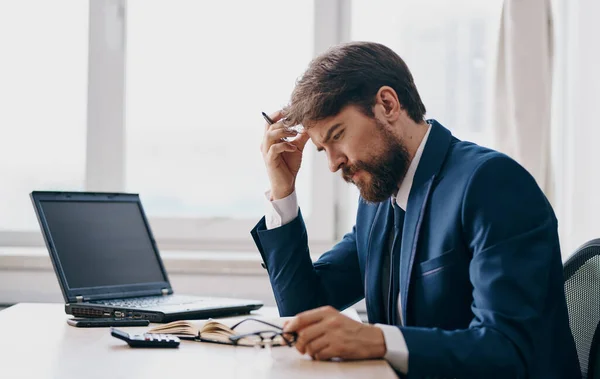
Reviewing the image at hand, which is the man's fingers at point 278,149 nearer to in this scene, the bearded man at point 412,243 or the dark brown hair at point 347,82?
the bearded man at point 412,243

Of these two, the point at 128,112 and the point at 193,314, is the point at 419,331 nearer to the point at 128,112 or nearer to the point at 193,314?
the point at 193,314

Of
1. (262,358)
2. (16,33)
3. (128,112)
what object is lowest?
(262,358)

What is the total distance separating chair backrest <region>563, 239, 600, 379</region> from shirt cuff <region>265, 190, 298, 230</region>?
0.62 metres

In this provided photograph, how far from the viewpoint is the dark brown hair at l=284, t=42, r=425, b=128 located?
1491 mm

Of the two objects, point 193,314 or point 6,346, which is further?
point 193,314

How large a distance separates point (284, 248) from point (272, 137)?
267 millimetres

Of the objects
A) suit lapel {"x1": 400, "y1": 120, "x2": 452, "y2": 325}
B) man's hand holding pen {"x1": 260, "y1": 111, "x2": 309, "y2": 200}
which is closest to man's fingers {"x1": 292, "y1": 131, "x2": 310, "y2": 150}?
man's hand holding pen {"x1": 260, "y1": 111, "x2": 309, "y2": 200}

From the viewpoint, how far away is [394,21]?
2.70 meters

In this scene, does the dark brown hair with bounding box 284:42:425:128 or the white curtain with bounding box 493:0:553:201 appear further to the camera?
the white curtain with bounding box 493:0:553:201

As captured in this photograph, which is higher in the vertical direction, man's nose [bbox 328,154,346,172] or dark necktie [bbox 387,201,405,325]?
man's nose [bbox 328,154,346,172]

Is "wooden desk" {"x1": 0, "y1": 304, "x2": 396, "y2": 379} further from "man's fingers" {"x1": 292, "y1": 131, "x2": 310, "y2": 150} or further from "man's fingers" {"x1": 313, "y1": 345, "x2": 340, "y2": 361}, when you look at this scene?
"man's fingers" {"x1": 292, "y1": 131, "x2": 310, "y2": 150}

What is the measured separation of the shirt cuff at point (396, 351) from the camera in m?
1.10

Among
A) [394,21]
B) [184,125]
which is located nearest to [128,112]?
[184,125]

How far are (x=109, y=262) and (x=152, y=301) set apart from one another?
17 centimetres
